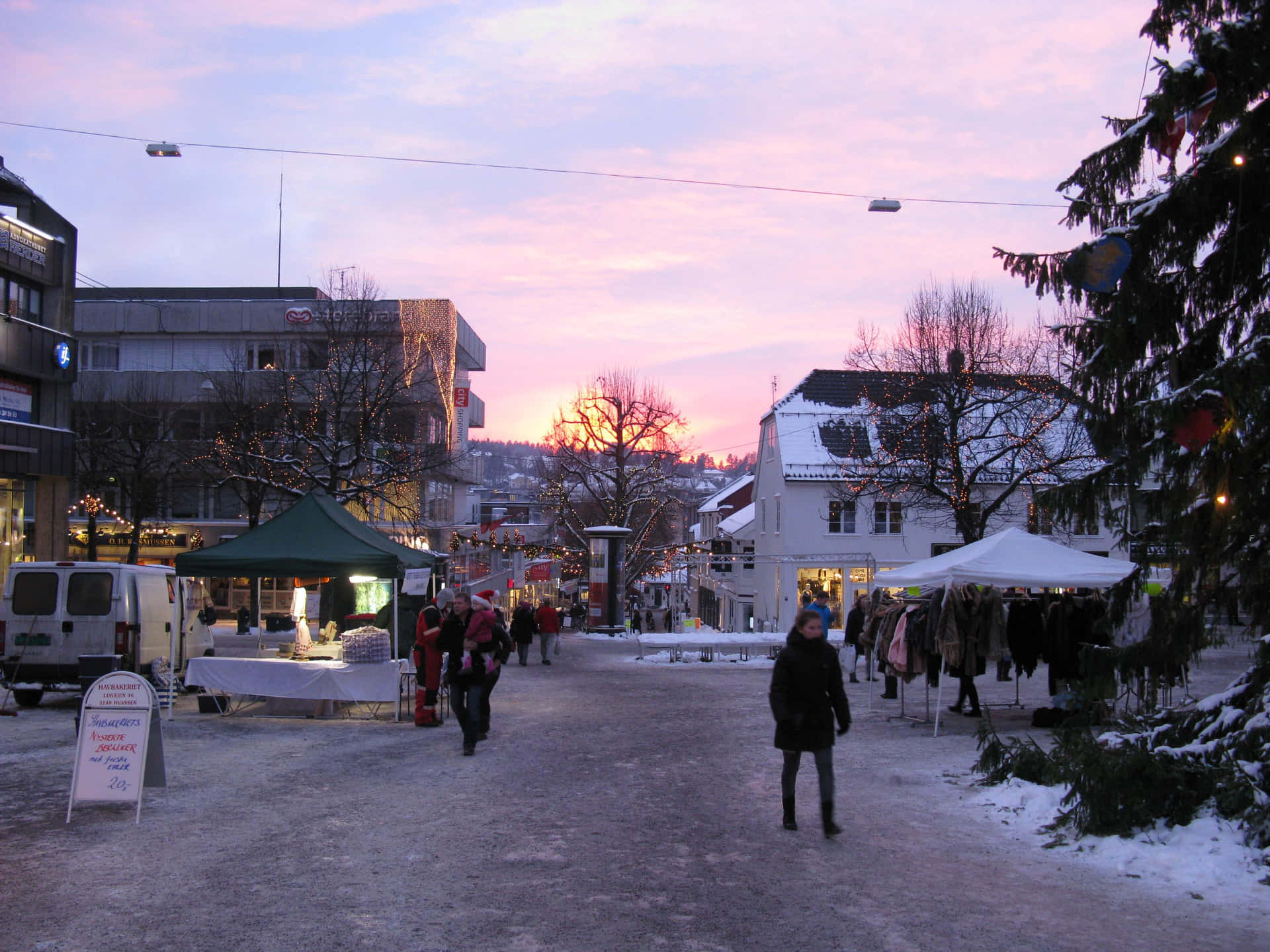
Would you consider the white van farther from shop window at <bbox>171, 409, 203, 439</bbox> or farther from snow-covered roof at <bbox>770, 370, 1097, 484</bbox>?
shop window at <bbox>171, 409, 203, 439</bbox>

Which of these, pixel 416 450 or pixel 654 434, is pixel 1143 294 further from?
pixel 654 434

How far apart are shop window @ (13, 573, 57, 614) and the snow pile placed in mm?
12992

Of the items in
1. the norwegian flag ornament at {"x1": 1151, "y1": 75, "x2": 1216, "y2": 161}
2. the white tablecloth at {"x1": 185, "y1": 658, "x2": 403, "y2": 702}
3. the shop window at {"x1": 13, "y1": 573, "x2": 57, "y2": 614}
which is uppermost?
the norwegian flag ornament at {"x1": 1151, "y1": 75, "x2": 1216, "y2": 161}

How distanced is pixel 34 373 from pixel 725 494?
172 ft

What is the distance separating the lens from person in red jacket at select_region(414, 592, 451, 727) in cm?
1374

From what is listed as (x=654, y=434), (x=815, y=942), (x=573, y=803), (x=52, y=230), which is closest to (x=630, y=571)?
(x=654, y=434)

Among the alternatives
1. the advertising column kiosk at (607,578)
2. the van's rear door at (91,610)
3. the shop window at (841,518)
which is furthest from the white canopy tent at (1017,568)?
the shop window at (841,518)

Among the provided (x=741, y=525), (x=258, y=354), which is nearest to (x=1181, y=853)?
(x=258, y=354)

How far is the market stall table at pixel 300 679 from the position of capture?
13.8m

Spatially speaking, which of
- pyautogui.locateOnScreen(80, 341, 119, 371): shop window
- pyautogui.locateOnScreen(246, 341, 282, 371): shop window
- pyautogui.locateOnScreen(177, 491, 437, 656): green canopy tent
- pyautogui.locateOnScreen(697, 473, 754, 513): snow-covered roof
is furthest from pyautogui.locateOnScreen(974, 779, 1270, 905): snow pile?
pyautogui.locateOnScreen(697, 473, 754, 513): snow-covered roof

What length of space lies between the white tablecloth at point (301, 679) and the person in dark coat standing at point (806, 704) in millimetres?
7195

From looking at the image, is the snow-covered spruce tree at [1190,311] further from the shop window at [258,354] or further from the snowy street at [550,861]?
the shop window at [258,354]

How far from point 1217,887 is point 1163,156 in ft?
18.0

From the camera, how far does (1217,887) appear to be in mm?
6410
